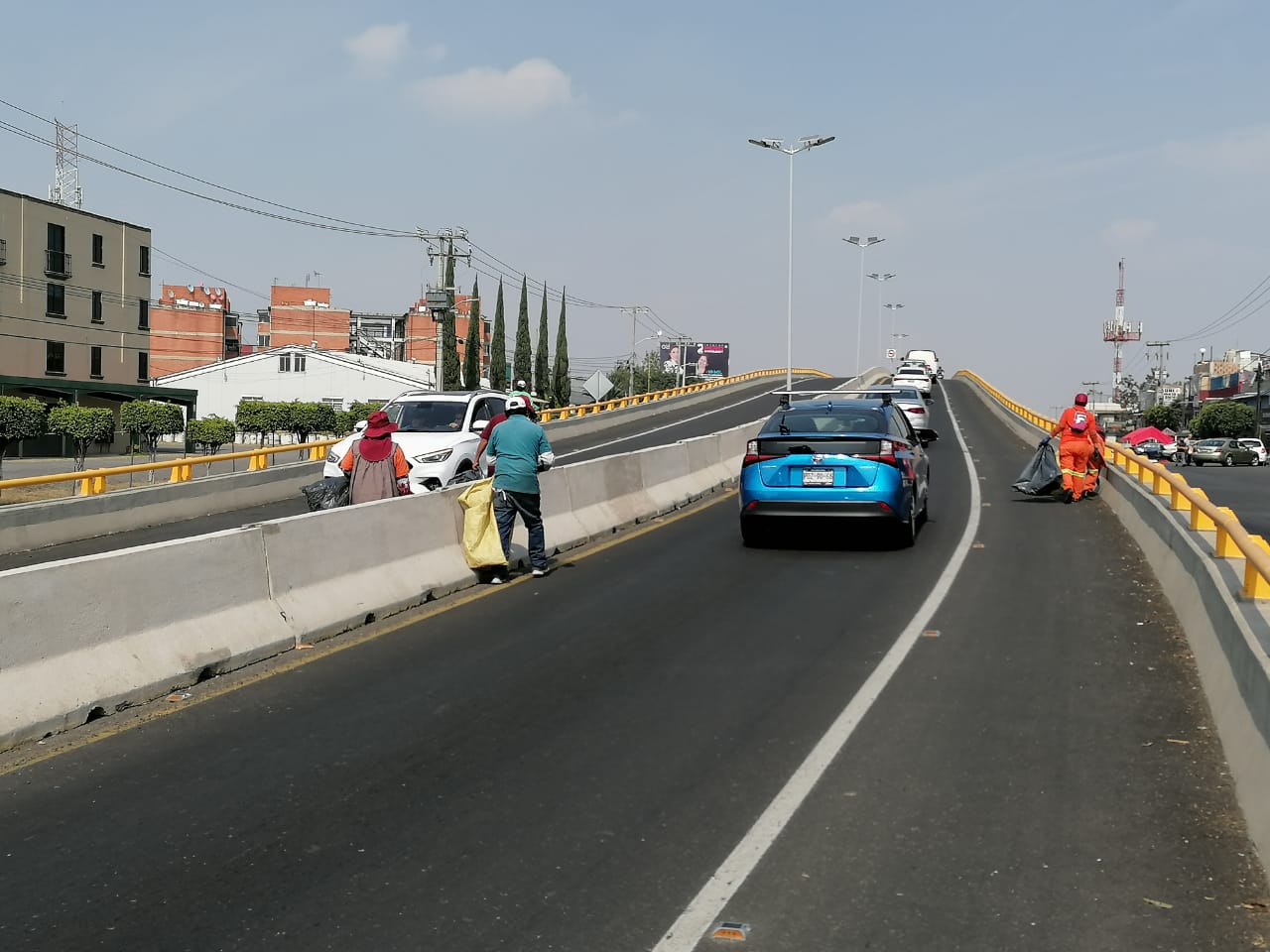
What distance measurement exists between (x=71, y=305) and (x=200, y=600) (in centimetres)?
6189

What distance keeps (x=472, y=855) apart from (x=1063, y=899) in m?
2.33

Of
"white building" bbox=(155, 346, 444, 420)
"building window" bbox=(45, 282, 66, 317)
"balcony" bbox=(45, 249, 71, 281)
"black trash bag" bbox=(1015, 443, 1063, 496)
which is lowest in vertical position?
"black trash bag" bbox=(1015, 443, 1063, 496)

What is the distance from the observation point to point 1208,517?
10.9 metres

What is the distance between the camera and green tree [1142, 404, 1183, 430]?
492 ft

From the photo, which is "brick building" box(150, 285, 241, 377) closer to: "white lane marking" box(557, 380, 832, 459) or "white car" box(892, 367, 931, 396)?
"white lane marking" box(557, 380, 832, 459)

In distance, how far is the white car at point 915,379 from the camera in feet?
207

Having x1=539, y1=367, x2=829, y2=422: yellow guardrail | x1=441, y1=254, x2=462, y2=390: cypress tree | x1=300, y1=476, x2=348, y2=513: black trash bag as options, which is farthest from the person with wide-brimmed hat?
x1=441, y1=254, x2=462, y2=390: cypress tree

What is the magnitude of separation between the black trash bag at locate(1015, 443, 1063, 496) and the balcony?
55068 millimetres

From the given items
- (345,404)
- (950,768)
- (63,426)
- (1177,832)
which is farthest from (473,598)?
(345,404)

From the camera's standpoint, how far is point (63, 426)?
136 ft

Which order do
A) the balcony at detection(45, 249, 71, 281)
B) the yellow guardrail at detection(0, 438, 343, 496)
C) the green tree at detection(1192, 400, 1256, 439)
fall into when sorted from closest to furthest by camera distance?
the yellow guardrail at detection(0, 438, 343, 496) → the balcony at detection(45, 249, 71, 281) → the green tree at detection(1192, 400, 1256, 439)

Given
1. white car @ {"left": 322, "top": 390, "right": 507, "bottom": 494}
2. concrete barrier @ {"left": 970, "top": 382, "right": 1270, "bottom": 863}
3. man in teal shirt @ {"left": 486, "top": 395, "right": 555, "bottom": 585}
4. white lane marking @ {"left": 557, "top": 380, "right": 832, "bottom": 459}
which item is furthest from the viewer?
white lane marking @ {"left": 557, "top": 380, "right": 832, "bottom": 459}

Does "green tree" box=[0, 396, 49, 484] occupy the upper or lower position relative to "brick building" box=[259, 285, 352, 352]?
lower

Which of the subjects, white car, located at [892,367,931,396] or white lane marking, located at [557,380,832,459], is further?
white car, located at [892,367,931,396]
